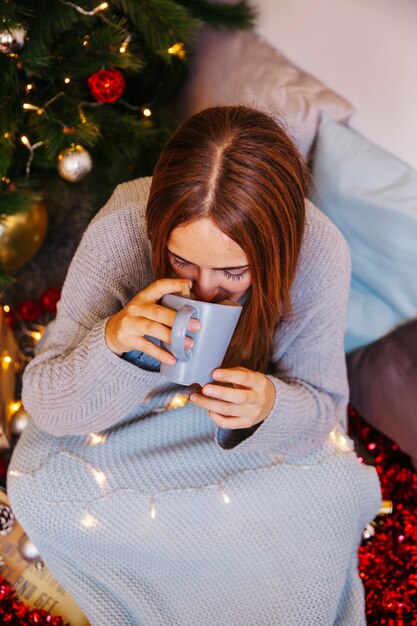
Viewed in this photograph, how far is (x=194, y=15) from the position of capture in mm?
1396

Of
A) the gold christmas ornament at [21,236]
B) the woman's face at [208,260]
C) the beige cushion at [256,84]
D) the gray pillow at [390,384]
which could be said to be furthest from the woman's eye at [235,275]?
the gold christmas ornament at [21,236]

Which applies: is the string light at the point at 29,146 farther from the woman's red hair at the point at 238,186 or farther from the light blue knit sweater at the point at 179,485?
the woman's red hair at the point at 238,186

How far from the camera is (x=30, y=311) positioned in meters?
1.58

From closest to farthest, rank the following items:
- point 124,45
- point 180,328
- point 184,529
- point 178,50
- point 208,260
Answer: point 180,328 → point 208,260 → point 184,529 → point 124,45 → point 178,50

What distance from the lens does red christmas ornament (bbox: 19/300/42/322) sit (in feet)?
5.17

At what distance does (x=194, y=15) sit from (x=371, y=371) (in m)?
0.90

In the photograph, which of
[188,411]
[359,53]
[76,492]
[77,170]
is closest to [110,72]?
[77,170]

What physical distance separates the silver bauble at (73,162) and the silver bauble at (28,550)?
76 cm

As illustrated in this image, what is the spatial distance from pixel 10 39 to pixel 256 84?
21.2 inches

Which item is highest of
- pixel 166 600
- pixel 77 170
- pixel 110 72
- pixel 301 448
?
pixel 110 72

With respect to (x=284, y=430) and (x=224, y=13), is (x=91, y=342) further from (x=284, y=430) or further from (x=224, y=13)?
(x=224, y=13)

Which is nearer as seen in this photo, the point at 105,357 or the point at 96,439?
the point at 105,357

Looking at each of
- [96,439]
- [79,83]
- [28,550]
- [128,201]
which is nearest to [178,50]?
[79,83]

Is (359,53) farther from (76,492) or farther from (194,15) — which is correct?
(76,492)
